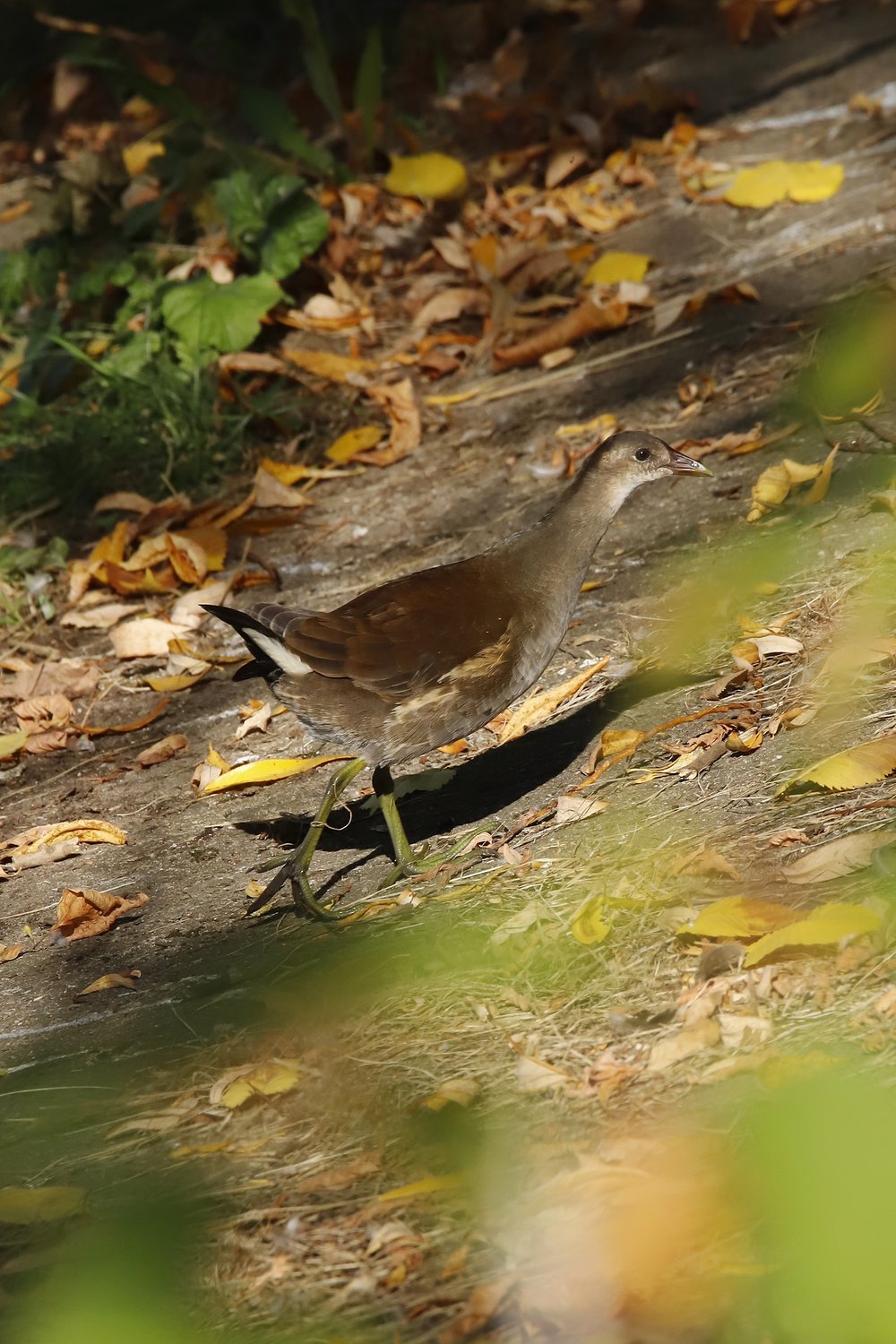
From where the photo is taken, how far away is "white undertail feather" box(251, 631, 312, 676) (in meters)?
3.92

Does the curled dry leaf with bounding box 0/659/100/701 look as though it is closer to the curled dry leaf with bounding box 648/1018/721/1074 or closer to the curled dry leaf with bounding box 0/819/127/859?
the curled dry leaf with bounding box 0/819/127/859

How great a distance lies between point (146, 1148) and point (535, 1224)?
0.90 m

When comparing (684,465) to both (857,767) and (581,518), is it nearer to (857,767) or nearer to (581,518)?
(581,518)

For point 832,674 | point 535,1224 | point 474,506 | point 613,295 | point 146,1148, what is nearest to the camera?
point 535,1224

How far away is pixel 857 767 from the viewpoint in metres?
3.36

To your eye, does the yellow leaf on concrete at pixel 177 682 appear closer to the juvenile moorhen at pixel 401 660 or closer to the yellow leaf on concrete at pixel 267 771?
the yellow leaf on concrete at pixel 267 771

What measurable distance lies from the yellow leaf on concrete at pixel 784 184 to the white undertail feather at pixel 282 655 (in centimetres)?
427

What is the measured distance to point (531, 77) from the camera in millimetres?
9000

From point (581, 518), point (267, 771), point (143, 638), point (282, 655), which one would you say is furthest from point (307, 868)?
point (143, 638)

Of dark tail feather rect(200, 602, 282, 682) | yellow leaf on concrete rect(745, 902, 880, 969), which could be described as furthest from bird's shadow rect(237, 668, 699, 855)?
yellow leaf on concrete rect(745, 902, 880, 969)

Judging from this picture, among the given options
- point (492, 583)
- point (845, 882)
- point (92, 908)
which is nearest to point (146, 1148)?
point (92, 908)

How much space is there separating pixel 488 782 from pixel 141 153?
5.81 m

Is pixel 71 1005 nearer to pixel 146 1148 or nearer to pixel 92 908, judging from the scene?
pixel 92 908

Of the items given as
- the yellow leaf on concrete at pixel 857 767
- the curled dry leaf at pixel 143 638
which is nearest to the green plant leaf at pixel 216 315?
the curled dry leaf at pixel 143 638
